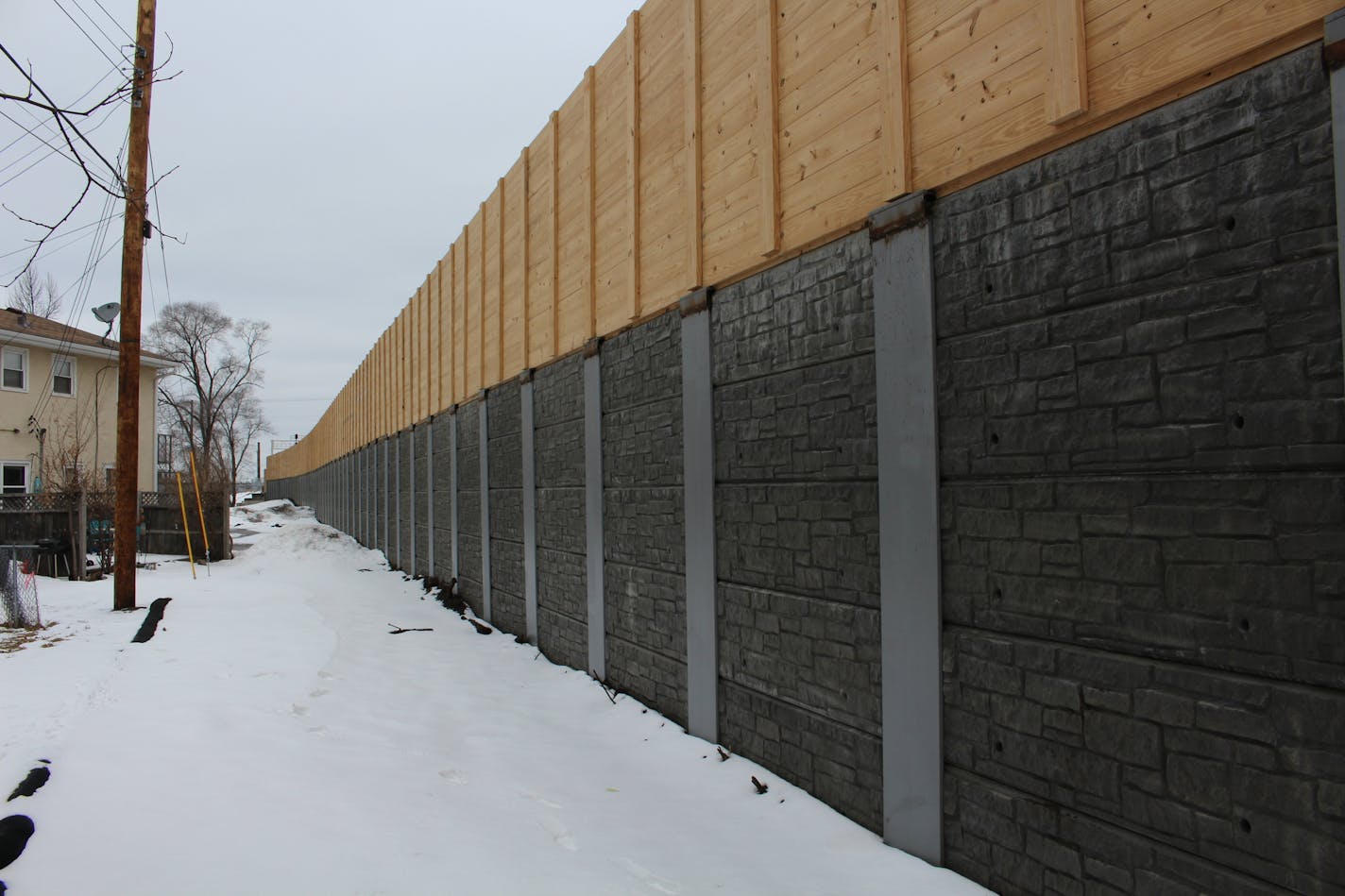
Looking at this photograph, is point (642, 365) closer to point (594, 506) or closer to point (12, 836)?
point (594, 506)

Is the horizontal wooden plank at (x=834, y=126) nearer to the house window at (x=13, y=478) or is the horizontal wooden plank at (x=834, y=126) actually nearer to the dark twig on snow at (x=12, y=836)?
the dark twig on snow at (x=12, y=836)

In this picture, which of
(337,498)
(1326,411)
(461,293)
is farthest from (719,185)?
(337,498)

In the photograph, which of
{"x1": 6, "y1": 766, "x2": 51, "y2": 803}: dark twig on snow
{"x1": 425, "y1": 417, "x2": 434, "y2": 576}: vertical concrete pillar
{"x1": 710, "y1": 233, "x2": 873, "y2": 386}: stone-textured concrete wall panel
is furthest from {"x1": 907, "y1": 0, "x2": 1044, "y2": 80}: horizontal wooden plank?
{"x1": 425, "y1": 417, "x2": 434, "y2": 576}: vertical concrete pillar

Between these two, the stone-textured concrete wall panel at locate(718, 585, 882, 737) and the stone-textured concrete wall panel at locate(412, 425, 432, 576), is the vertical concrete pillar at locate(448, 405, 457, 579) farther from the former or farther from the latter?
the stone-textured concrete wall panel at locate(718, 585, 882, 737)

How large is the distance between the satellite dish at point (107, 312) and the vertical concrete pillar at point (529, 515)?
8107 millimetres

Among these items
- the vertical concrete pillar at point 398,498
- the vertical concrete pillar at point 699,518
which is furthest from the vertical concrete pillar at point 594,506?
the vertical concrete pillar at point 398,498

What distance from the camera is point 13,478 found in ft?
74.3

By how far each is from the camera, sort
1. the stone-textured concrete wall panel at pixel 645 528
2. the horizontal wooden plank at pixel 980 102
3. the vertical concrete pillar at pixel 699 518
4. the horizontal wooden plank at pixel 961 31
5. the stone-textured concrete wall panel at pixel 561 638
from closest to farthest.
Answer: the horizontal wooden plank at pixel 980 102 → the horizontal wooden plank at pixel 961 31 → the vertical concrete pillar at pixel 699 518 → the stone-textured concrete wall panel at pixel 645 528 → the stone-textured concrete wall panel at pixel 561 638

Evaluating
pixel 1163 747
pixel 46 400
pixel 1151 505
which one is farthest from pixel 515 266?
pixel 46 400

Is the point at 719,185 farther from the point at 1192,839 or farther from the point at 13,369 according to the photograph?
the point at 13,369

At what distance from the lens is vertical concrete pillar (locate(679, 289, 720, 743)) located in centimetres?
569

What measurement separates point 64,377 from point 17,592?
62.1 ft

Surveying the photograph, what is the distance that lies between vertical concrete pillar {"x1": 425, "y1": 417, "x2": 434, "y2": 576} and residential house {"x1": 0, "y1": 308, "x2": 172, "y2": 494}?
11459 millimetres

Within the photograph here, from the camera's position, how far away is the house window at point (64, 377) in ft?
76.8
